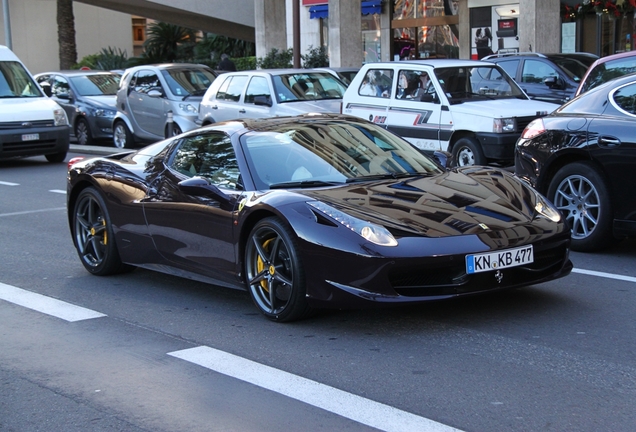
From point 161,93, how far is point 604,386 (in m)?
15.7

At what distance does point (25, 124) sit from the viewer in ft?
57.2

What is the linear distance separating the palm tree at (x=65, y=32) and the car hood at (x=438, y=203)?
29490 millimetres

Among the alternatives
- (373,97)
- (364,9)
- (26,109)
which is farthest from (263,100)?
(364,9)

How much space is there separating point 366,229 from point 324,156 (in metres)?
1.20

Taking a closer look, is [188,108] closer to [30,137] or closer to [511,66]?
[30,137]

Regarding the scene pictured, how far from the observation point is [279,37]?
3191 centimetres

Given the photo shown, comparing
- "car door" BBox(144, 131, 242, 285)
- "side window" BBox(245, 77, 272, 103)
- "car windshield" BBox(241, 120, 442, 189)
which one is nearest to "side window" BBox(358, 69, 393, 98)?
"side window" BBox(245, 77, 272, 103)

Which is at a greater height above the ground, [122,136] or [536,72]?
[536,72]

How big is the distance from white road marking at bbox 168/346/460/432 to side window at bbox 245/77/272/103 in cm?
1097

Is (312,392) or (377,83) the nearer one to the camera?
(312,392)

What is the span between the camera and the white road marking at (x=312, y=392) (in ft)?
13.9

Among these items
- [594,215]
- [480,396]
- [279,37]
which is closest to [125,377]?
[480,396]

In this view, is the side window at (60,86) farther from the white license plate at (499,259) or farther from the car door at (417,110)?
the white license plate at (499,259)

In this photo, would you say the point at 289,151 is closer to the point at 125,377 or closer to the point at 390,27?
the point at 125,377
